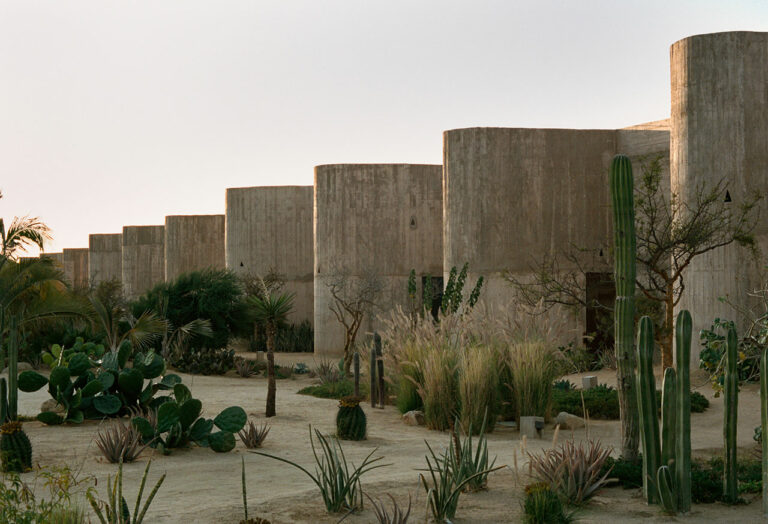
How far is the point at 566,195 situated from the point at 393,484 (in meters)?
15.1

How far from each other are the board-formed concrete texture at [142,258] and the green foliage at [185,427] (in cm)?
3137

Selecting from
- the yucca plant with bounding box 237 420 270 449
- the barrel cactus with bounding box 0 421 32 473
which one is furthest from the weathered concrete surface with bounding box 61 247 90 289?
the barrel cactus with bounding box 0 421 32 473

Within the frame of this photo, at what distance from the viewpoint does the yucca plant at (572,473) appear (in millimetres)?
7051

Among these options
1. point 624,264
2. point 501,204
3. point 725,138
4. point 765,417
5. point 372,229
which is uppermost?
point 725,138

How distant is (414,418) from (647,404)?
5386mm

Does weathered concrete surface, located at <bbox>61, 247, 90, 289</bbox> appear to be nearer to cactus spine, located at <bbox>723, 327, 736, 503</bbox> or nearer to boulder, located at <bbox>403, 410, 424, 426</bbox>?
boulder, located at <bbox>403, 410, 424, 426</bbox>

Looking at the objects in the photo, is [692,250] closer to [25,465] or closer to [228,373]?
[228,373]

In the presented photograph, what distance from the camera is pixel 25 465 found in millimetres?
8828

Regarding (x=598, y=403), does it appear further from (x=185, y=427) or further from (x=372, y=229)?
(x=372, y=229)

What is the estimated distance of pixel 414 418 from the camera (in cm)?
1194

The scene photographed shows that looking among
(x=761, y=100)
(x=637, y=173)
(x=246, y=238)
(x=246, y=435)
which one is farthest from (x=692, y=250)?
(x=246, y=238)

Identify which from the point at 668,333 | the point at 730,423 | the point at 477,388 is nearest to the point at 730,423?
the point at 730,423

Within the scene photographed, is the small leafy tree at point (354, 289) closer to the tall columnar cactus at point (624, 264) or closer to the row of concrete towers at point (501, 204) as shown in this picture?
the row of concrete towers at point (501, 204)

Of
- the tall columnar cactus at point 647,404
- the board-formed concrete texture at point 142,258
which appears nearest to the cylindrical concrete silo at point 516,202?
the tall columnar cactus at point 647,404
